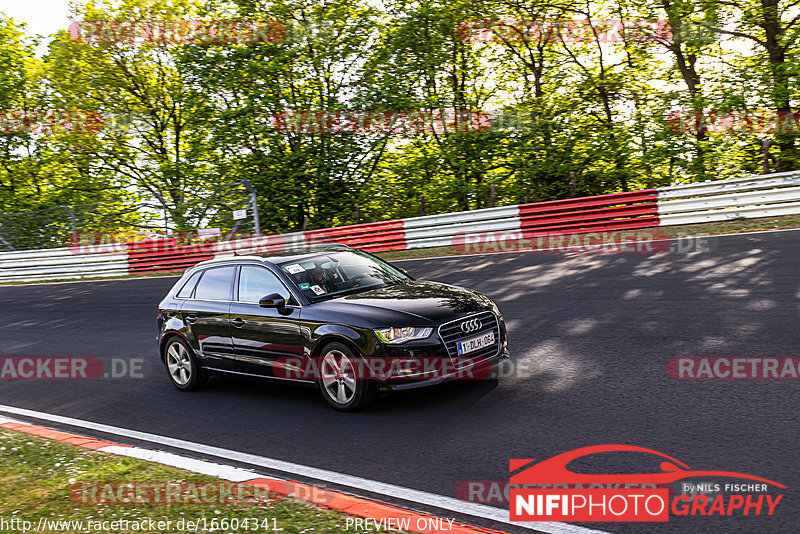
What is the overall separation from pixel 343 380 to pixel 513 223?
11888 mm

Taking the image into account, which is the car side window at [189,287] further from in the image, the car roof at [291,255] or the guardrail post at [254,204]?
the guardrail post at [254,204]

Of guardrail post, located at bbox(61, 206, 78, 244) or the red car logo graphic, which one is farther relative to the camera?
guardrail post, located at bbox(61, 206, 78, 244)

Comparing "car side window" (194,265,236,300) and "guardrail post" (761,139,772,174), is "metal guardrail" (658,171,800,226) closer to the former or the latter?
"guardrail post" (761,139,772,174)

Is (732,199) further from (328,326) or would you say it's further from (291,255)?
(328,326)

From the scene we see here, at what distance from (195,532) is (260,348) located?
11.1 ft

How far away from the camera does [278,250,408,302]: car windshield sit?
7.23m

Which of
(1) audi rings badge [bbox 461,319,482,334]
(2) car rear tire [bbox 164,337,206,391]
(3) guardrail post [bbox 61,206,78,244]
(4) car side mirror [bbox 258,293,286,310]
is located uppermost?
(3) guardrail post [bbox 61,206,78,244]

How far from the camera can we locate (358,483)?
194 inches

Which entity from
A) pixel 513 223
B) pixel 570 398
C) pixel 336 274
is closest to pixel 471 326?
pixel 570 398

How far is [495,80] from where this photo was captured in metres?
23.6

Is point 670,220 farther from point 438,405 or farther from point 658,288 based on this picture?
point 438,405

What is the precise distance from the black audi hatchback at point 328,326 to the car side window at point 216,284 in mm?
14

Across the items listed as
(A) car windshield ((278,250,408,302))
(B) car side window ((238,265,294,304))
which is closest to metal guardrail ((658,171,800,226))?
(A) car windshield ((278,250,408,302))

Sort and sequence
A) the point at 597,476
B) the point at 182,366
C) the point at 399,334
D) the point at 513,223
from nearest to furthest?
1. the point at 597,476
2. the point at 399,334
3. the point at 182,366
4. the point at 513,223
